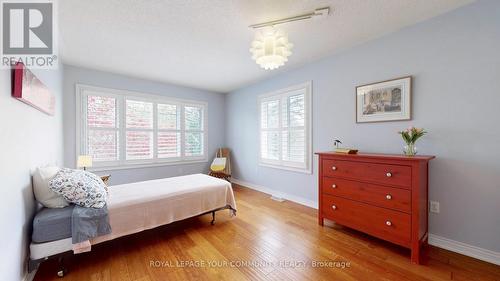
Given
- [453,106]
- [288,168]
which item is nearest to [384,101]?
[453,106]

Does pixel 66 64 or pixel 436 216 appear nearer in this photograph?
pixel 436 216

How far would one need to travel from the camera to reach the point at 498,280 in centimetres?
164

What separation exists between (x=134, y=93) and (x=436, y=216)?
5225 millimetres

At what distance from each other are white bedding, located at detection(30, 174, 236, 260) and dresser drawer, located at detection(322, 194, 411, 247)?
139 cm

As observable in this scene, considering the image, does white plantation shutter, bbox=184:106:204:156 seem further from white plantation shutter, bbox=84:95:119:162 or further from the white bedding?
the white bedding

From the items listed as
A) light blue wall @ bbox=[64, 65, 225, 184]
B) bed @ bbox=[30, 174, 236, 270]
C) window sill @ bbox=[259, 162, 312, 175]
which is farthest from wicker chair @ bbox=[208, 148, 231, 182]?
bed @ bbox=[30, 174, 236, 270]

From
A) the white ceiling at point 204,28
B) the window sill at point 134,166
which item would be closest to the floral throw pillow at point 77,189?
the white ceiling at point 204,28

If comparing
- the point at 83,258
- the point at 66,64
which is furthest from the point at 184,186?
the point at 66,64

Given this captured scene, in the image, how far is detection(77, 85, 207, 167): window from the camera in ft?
12.1

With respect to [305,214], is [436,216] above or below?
above

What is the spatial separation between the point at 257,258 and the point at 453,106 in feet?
8.48

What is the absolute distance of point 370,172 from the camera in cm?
221

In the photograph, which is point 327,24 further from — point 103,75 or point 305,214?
point 103,75

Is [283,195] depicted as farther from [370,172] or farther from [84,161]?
[84,161]
